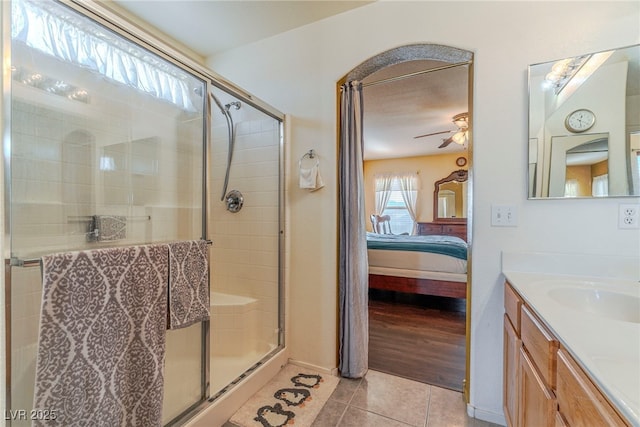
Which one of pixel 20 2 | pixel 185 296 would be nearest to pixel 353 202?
pixel 185 296

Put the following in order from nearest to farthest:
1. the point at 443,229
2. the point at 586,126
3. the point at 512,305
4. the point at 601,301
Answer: the point at 601,301
the point at 512,305
the point at 586,126
the point at 443,229

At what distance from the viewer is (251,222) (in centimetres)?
223

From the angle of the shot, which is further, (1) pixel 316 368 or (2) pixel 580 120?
(1) pixel 316 368

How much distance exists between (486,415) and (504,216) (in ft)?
3.72

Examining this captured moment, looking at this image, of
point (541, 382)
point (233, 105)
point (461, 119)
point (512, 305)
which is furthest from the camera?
point (461, 119)

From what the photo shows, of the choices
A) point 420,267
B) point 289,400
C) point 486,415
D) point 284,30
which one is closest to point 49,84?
point 284,30

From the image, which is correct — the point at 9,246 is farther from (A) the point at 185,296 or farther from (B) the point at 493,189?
(B) the point at 493,189

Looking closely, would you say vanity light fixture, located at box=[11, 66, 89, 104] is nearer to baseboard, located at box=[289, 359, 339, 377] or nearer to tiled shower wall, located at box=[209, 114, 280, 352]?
tiled shower wall, located at box=[209, 114, 280, 352]

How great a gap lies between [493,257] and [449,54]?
129cm

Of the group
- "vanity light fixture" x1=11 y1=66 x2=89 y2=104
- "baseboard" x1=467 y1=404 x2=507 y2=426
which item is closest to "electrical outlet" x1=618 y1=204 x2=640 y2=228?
"baseboard" x1=467 y1=404 x2=507 y2=426

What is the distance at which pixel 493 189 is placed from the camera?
1591mm

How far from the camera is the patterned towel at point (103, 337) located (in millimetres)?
898

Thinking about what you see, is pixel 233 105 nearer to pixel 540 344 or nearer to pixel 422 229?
pixel 540 344

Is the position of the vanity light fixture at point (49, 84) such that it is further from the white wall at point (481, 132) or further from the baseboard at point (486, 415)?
the baseboard at point (486, 415)
